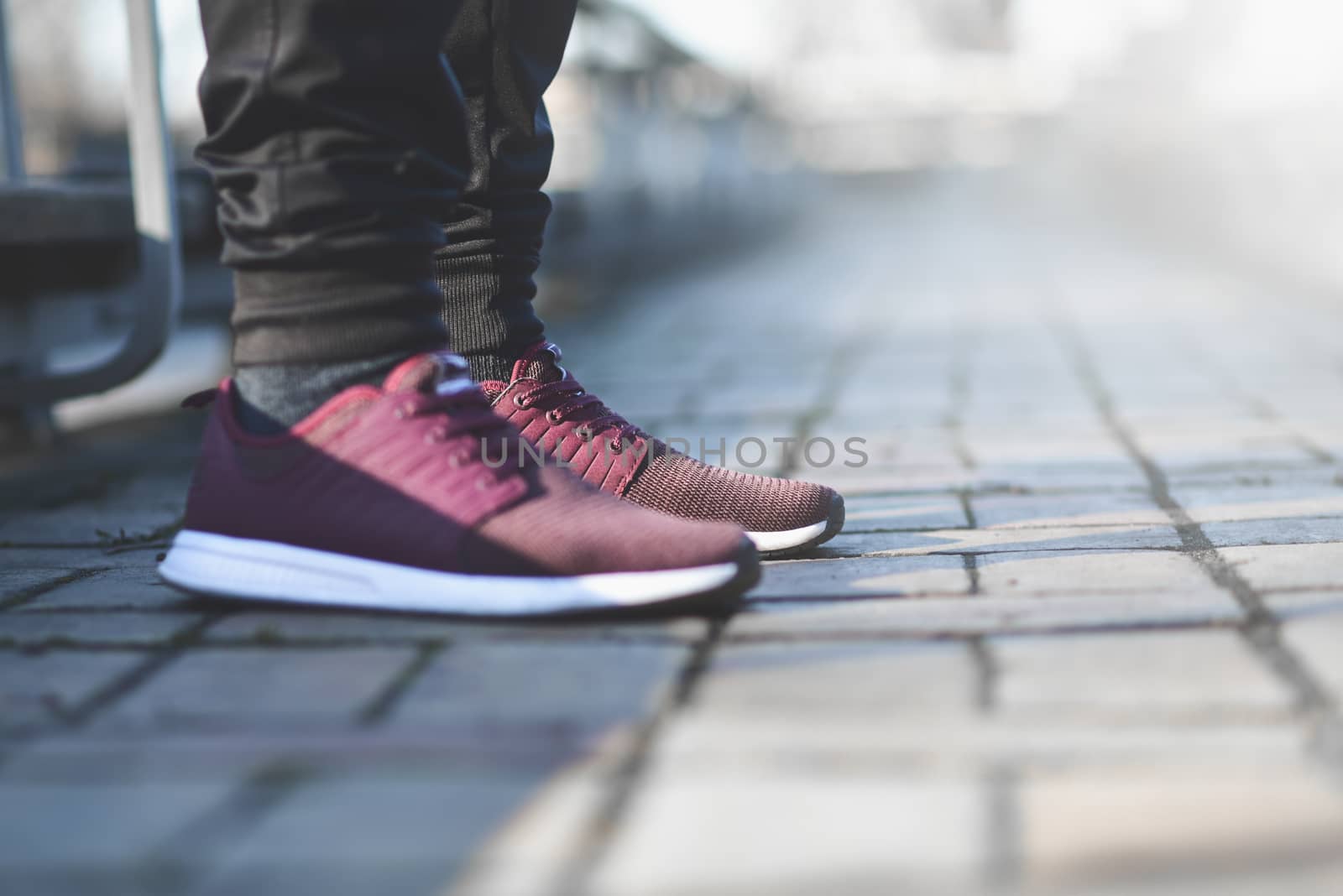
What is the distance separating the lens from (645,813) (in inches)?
32.5

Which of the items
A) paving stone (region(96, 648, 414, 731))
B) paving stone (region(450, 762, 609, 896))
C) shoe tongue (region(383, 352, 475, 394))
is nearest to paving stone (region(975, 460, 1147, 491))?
shoe tongue (region(383, 352, 475, 394))

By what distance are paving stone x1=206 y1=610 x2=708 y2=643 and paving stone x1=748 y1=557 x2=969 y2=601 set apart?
15 cm

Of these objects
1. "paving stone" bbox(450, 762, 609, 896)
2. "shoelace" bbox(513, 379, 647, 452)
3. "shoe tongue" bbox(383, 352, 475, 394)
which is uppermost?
"shoe tongue" bbox(383, 352, 475, 394)

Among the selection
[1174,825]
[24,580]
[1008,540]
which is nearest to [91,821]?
[1174,825]

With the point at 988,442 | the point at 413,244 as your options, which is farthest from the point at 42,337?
the point at 988,442

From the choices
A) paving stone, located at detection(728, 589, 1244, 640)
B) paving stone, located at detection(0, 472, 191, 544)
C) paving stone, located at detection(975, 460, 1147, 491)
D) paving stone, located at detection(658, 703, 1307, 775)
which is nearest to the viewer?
paving stone, located at detection(658, 703, 1307, 775)

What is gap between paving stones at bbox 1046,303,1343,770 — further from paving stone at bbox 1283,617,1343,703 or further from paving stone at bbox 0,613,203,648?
paving stone at bbox 0,613,203,648

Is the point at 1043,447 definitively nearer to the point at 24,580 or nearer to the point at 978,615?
the point at 978,615

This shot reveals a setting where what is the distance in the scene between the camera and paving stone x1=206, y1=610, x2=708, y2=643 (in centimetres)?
119

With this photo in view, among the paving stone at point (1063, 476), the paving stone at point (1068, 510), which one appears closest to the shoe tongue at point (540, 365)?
the paving stone at point (1068, 510)

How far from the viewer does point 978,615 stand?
121cm

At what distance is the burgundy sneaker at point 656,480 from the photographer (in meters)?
1.47

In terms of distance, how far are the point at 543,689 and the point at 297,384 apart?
42cm

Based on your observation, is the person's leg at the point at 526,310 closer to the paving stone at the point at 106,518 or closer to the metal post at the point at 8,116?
the paving stone at the point at 106,518
